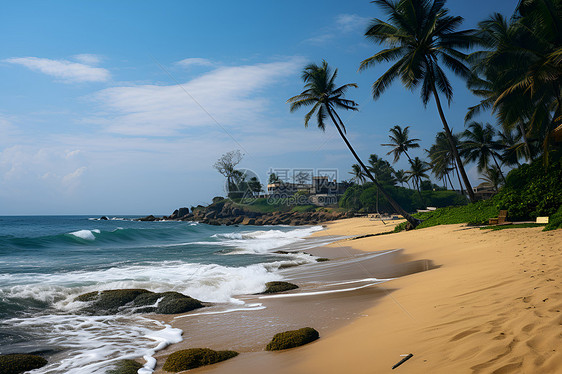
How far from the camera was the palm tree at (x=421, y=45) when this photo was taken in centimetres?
2020

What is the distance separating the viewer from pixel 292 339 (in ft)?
15.6

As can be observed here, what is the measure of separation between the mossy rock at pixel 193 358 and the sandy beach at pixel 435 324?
0.56 feet

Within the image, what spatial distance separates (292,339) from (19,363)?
3713mm

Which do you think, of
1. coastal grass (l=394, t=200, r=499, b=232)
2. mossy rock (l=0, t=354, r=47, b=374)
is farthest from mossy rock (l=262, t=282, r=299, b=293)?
coastal grass (l=394, t=200, r=499, b=232)

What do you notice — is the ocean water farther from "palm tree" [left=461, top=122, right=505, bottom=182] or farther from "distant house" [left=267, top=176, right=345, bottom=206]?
"distant house" [left=267, top=176, right=345, bottom=206]

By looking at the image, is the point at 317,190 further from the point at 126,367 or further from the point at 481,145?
the point at 126,367

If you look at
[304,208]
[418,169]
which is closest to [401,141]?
[418,169]

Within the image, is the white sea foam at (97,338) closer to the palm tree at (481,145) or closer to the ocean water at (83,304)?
the ocean water at (83,304)

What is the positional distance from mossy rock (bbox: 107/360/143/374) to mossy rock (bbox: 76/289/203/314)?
111 inches

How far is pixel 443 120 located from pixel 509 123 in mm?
3443

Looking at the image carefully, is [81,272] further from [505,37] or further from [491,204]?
[505,37]

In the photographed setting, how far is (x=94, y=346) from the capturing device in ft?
18.5

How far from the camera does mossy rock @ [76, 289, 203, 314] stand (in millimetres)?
7805

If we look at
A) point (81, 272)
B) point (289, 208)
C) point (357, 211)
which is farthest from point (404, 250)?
point (289, 208)
